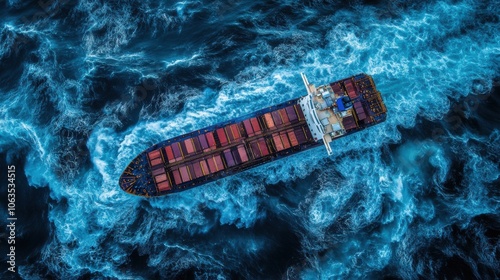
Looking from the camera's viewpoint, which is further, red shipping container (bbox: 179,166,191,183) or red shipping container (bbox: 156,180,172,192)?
red shipping container (bbox: 179,166,191,183)

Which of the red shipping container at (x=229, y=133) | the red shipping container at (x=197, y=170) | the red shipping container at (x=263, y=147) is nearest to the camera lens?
the red shipping container at (x=197, y=170)

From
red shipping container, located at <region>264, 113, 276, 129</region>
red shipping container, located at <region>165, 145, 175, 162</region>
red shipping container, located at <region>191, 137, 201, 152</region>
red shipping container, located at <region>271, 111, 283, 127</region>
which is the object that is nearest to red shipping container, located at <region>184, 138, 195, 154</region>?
red shipping container, located at <region>191, 137, 201, 152</region>

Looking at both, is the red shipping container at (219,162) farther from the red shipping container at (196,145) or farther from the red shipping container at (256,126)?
the red shipping container at (256,126)

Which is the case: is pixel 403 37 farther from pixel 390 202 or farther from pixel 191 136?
pixel 191 136

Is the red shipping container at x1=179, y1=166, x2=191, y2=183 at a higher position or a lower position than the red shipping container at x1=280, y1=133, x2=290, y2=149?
lower

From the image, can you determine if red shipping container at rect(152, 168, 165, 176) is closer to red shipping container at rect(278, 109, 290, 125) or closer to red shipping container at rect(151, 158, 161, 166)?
red shipping container at rect(151, 158, 161, 166)

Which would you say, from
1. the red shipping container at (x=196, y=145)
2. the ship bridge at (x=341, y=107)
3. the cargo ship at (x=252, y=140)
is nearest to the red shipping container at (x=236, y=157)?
the cargo ship at (x=252, y=140)

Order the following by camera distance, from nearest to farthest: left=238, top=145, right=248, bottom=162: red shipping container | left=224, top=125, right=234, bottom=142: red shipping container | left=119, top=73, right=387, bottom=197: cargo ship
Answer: left=119, top=73, right=387, bottom=197: cargo ship
left=238, top=145, right=248, bottom=162: red shipping container
left=224, top=125, right=234, bottom=142: red shipping container

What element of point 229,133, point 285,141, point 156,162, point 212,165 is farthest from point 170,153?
point 285,141
